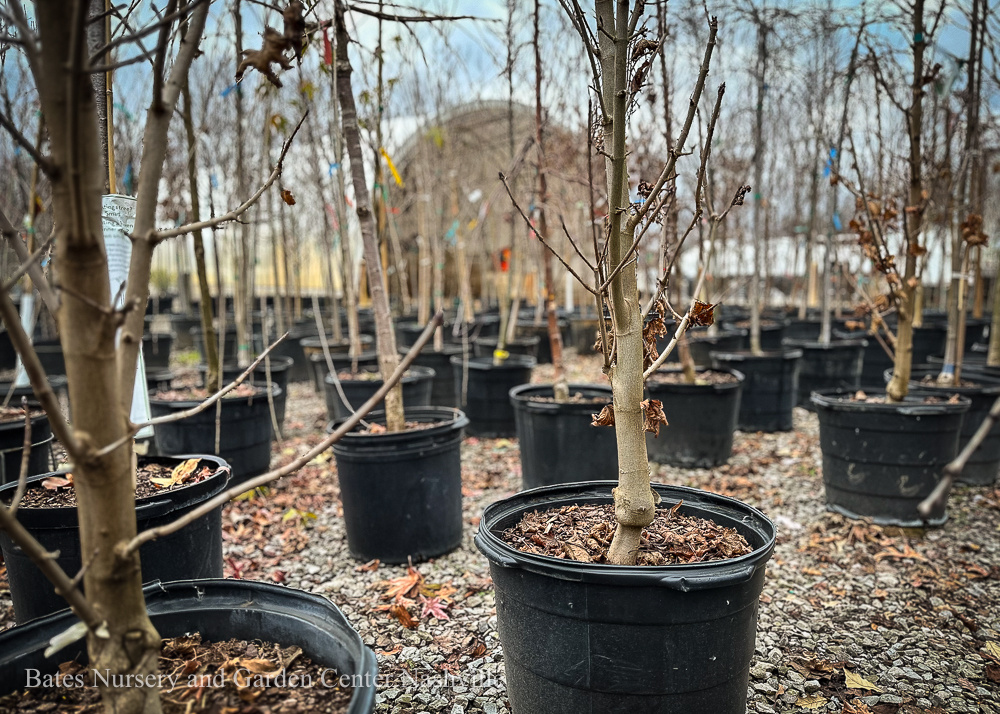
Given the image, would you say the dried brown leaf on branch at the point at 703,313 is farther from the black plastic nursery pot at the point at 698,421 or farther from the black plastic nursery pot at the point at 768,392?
the black plastic nursery pot at the point at 768,392

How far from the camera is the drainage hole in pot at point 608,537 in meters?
1.82

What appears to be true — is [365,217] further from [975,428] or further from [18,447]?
[975,428]

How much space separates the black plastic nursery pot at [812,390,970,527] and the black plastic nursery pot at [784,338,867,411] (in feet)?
9.04

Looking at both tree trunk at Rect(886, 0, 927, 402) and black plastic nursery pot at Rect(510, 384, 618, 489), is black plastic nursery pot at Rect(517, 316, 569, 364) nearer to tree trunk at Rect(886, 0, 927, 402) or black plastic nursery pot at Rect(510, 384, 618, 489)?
black plastic nursery pot at Rect(510, 384, 618, 489)

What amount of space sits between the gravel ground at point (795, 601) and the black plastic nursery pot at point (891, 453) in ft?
0.44

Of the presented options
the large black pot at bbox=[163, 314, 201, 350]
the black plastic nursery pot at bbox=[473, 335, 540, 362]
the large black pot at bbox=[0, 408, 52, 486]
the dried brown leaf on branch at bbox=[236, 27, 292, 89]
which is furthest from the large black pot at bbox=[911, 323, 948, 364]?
the large black pot at bbox=[163, 314, 201, 350]

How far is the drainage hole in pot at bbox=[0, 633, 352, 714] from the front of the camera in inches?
49.7

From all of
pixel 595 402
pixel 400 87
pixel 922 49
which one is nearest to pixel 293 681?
pixel 595 402

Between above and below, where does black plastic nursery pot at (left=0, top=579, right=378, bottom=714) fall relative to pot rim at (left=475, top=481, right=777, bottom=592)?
below

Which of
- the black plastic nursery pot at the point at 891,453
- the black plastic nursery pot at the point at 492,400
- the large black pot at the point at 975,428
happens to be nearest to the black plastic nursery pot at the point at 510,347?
the black plastic nursery pot at the point at 492,400

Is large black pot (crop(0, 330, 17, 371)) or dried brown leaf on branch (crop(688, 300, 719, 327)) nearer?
dried brown leaf on branch (crop(688, 300, 719, 327))

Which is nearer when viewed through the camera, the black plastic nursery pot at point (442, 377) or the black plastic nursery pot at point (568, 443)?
the black plastic nursery pot at point (568, 443)

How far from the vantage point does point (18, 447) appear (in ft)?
11.4

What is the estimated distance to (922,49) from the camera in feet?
11.2
